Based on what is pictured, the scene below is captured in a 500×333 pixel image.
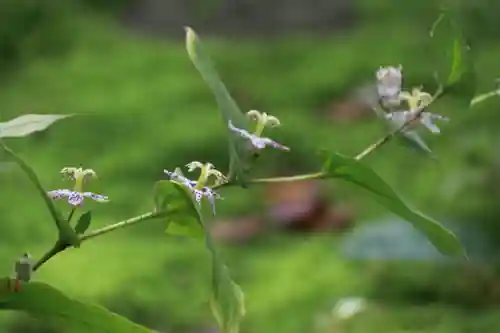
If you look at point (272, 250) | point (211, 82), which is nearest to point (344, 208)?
point (272, 250)

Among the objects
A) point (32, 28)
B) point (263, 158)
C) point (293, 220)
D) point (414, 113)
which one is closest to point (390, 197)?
point (414, 113)

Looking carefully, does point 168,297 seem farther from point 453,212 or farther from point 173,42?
point 173,42

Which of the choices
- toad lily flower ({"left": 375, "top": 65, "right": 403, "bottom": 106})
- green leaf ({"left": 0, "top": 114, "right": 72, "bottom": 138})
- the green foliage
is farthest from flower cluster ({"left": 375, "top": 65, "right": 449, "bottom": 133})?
the green foliage

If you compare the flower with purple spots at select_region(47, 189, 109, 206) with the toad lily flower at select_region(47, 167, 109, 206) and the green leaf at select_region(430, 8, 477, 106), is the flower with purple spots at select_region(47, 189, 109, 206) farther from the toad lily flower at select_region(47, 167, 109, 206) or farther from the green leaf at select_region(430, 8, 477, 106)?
the green leaf at select_region(430, 8, 477, 106)

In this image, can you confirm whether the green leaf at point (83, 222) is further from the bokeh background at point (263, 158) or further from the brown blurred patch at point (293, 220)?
the brown blurred patch at point (293, 220)

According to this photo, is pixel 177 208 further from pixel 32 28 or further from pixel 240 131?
pixel 32 28

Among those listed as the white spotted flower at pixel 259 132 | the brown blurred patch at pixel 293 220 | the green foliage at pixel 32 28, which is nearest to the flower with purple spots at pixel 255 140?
the white spotted flower at pixel 259 132
